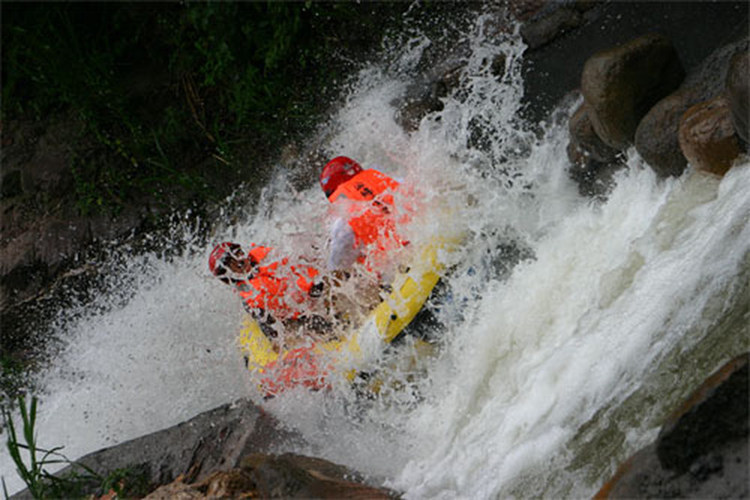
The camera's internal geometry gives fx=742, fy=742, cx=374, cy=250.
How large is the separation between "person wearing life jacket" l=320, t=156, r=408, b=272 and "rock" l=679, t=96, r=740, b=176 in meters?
1.46

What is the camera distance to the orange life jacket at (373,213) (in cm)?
392

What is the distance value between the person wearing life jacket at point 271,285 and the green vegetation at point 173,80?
2.03 metres

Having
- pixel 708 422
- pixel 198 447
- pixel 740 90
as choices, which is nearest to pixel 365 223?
pixel 198 447

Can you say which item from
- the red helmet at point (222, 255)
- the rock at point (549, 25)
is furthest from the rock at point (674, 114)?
the red helmet at point (222, 255)

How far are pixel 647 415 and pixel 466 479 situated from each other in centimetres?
90

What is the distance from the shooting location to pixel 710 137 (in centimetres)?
313

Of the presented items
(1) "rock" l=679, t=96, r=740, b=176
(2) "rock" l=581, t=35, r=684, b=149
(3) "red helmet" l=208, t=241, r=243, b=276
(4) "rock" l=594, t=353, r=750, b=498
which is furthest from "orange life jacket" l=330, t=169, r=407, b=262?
(4) "rock" l=594, t=353, r=750, b=498

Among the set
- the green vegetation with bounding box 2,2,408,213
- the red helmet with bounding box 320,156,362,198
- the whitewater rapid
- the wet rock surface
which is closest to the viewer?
the whitewater rapid

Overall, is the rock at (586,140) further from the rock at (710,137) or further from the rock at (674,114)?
the rock at (710,137)

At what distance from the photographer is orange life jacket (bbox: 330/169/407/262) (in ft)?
12.9

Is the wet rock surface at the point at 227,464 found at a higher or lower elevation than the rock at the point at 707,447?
higher

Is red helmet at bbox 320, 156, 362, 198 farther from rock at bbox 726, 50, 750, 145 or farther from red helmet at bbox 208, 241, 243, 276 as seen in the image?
rock at bbox 726, 50, 750, 145

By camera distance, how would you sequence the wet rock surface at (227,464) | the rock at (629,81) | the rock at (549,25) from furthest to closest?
the rock at (549,25) < the rock at (629,81) < the wet rock surface at (227,464)

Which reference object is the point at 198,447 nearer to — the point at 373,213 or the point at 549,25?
the point at 373,213
